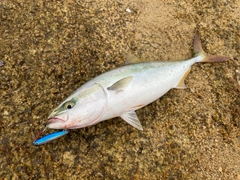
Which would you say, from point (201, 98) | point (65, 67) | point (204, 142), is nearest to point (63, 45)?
point (65, 67)

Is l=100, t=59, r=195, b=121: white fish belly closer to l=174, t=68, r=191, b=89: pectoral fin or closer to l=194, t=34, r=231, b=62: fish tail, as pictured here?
l=174, t=68, r=191, b=89: pectoral fin

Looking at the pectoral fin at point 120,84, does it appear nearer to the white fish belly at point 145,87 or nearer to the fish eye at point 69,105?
the white fish belly at point 145,87

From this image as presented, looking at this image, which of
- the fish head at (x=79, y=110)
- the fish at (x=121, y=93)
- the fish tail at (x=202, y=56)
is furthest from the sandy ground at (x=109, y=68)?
the fish head at (x=79, y=110)

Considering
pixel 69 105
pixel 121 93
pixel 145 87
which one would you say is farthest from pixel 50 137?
pixel 145 87

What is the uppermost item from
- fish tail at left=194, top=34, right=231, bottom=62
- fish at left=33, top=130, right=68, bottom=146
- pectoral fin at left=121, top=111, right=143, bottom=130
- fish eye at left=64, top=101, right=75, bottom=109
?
fish tail at left=194, top=34, right=231, bottom=62

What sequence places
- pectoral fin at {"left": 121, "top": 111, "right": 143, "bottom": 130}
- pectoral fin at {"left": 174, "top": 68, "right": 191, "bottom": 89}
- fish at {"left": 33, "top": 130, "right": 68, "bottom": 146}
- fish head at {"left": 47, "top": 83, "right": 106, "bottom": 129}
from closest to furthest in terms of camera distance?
fish head at {"left": 47, "top": 83, "right": 106, "bottom": 129} → fish at {"left": 33, "top": 130, "right": 68, "bottom": 146} → pectoral fin at {"left": 121, "top": 111, "right": 143, "bottom": 130} → pectoral fin at {"left": 174, "top": 68, "right": 191, "bottom": 89}

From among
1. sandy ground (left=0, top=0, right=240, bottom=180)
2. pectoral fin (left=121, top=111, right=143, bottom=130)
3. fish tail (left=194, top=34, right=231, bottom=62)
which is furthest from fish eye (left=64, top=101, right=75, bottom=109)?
fish tail (left=194, top=34, right=231, bottom=62)
